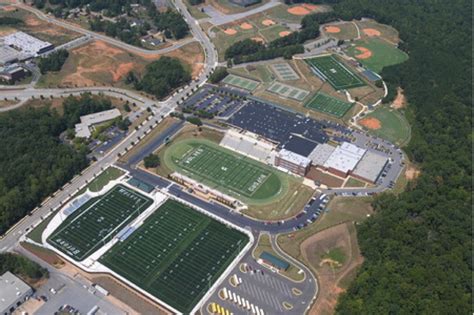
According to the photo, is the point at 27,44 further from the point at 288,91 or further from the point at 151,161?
the point at 288,91

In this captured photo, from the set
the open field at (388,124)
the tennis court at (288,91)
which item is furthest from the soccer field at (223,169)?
the open field at (388,124)

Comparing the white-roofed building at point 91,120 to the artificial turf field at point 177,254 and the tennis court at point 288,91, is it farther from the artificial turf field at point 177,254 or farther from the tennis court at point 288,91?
the tennis court at point 288,91

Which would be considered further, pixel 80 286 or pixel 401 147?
pixel 401 147

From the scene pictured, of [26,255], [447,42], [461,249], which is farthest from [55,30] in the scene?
[461,249]

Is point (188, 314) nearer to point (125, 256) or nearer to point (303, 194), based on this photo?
point (125, 256)

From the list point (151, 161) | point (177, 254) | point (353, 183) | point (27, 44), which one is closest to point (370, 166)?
point (353, 183)

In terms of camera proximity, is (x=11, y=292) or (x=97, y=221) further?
(x=97, y=221)
